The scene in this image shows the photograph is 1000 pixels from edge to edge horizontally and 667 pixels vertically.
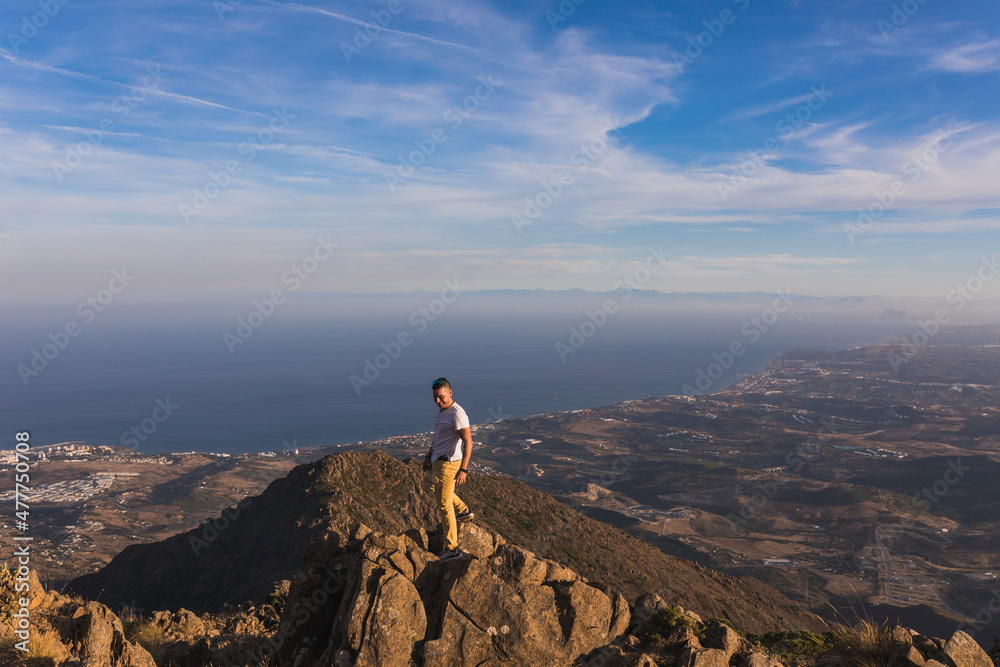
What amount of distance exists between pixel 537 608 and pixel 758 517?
355 ft

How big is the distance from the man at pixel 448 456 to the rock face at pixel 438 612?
678mm

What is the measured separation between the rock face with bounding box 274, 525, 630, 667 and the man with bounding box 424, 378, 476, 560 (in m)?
0.68

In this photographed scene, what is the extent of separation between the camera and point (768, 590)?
56.5m

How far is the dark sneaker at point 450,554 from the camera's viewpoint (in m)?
10.6

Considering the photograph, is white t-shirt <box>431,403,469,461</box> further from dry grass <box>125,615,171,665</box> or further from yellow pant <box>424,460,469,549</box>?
dry grass <box>125,615,171,665</box>

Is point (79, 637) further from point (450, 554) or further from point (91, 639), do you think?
point (450, 554)

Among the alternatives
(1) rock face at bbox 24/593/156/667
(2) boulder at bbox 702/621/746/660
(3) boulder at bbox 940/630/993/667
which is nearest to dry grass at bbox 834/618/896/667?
(3) boulder at bbox 940/630/993/667

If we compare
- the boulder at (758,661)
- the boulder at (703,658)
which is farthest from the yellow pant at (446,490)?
the boulder at (758,661)

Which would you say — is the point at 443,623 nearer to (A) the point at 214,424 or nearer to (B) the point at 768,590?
(B) the point at 768,590

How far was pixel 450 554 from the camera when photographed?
420 inches

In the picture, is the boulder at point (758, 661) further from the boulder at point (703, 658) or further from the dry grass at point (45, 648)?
the dry grass at point (45, 648)

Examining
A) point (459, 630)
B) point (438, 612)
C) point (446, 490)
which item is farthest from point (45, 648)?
point (446, 490)

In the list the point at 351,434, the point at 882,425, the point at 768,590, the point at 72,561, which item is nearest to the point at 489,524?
the point at 768,590

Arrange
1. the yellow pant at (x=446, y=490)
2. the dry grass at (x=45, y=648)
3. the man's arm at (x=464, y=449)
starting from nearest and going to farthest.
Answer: the dry grass at (x=45, y=648) → the man's arm at (x=464, y=449) → the yellow pant at (x=446, y=490)
